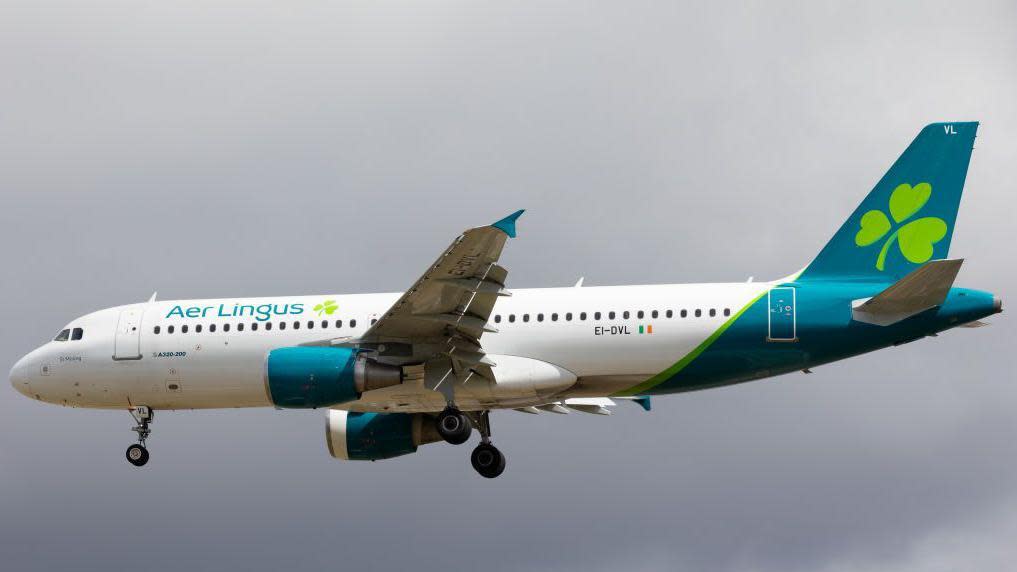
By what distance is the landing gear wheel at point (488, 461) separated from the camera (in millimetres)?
44375

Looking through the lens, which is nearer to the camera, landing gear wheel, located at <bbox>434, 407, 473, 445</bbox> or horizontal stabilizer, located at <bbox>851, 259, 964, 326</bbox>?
horizontal stabilizer, located at <bbox>851, 259, 964, 326</bbox>

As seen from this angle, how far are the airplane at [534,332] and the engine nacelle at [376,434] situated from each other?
5.86 feet

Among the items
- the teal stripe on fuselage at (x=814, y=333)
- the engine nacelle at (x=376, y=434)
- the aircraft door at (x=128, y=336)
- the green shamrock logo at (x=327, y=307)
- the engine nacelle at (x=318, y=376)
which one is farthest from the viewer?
the engine nacelle at (x=376, y=434)

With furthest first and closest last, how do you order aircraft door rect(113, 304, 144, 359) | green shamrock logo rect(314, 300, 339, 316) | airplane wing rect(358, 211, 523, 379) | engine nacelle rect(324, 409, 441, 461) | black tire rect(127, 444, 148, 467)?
engine nacelle rect(324, 409, 441, 461)
black tire rect(127, 444, 148, 467)
aircraft door rect(113, 304, 144, 359)
green shamrock logo rect(314, 300, 339, 316)
airplane wing rect(358, 211, 523, 379)

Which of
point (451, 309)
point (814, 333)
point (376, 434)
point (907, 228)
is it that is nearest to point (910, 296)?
point (814, 333)

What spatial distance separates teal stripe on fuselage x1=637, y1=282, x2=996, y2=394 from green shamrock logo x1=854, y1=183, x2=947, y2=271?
47.3 inches

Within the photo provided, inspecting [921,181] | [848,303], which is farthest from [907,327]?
[921,181]

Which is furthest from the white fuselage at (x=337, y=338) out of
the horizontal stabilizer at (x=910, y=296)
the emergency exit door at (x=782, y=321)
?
the horizontal stabilizer at (x=910, y=296)

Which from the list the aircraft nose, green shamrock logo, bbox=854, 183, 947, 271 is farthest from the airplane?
the aircraft nose

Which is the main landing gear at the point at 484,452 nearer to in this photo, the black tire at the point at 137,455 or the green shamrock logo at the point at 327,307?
the green shamrock logo at the point at 327,307

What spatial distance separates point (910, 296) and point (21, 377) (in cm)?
2229

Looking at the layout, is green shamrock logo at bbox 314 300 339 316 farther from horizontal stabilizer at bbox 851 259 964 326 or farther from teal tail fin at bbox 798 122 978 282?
horizontal stabilizer at bbox 851 259 964 326

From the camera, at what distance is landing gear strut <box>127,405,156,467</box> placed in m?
44.4

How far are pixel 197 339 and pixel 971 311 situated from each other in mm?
18259
